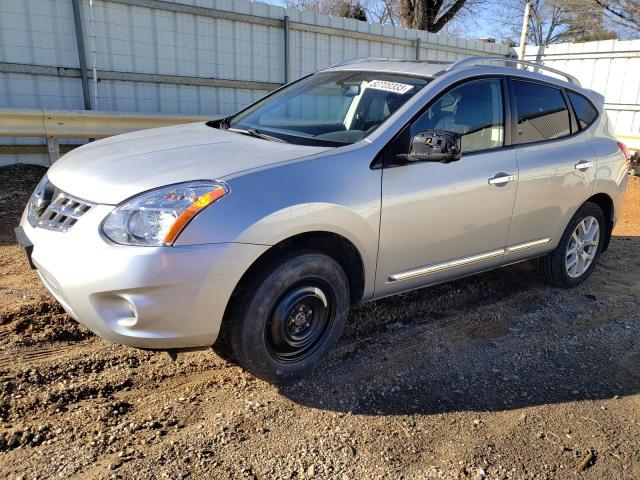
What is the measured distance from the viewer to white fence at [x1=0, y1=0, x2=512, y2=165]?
24.5 ft

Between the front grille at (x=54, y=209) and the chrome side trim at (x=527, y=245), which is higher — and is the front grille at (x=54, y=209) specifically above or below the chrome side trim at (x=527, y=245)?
above

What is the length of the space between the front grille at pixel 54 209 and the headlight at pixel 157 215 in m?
0.22

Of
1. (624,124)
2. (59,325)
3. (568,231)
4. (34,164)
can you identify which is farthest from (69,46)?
(624,124)

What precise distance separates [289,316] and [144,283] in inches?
33.6

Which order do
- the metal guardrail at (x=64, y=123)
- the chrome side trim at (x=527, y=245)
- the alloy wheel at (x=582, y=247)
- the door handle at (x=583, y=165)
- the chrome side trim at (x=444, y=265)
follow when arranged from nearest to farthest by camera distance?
the chrome side trim at (x=444, y=265)
the chrome side trim at (x=527, y=245)
the door handle at (x=583, y=165)
the alloy wheel at (x=582, y=247)
the metal guardrail at (x=64, y=123)

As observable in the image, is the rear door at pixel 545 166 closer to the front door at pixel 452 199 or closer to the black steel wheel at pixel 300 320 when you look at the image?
the front door at pixel 452 199

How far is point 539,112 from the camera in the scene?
4.38m

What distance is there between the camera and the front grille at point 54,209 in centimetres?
277

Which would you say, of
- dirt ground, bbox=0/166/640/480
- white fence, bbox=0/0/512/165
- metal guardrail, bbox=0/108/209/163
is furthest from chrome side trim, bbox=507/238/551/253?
white fence, bbox=0/0/512/165

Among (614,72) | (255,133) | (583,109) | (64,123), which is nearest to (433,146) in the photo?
(255,133)

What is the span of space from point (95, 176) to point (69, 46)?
585cm

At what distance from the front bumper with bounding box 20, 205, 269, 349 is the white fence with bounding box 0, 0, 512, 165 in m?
5.88

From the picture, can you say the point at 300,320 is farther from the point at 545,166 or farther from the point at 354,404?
the point at 545,166

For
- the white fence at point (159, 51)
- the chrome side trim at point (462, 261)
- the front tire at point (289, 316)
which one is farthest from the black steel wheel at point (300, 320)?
the white fence at point (159, 51)
